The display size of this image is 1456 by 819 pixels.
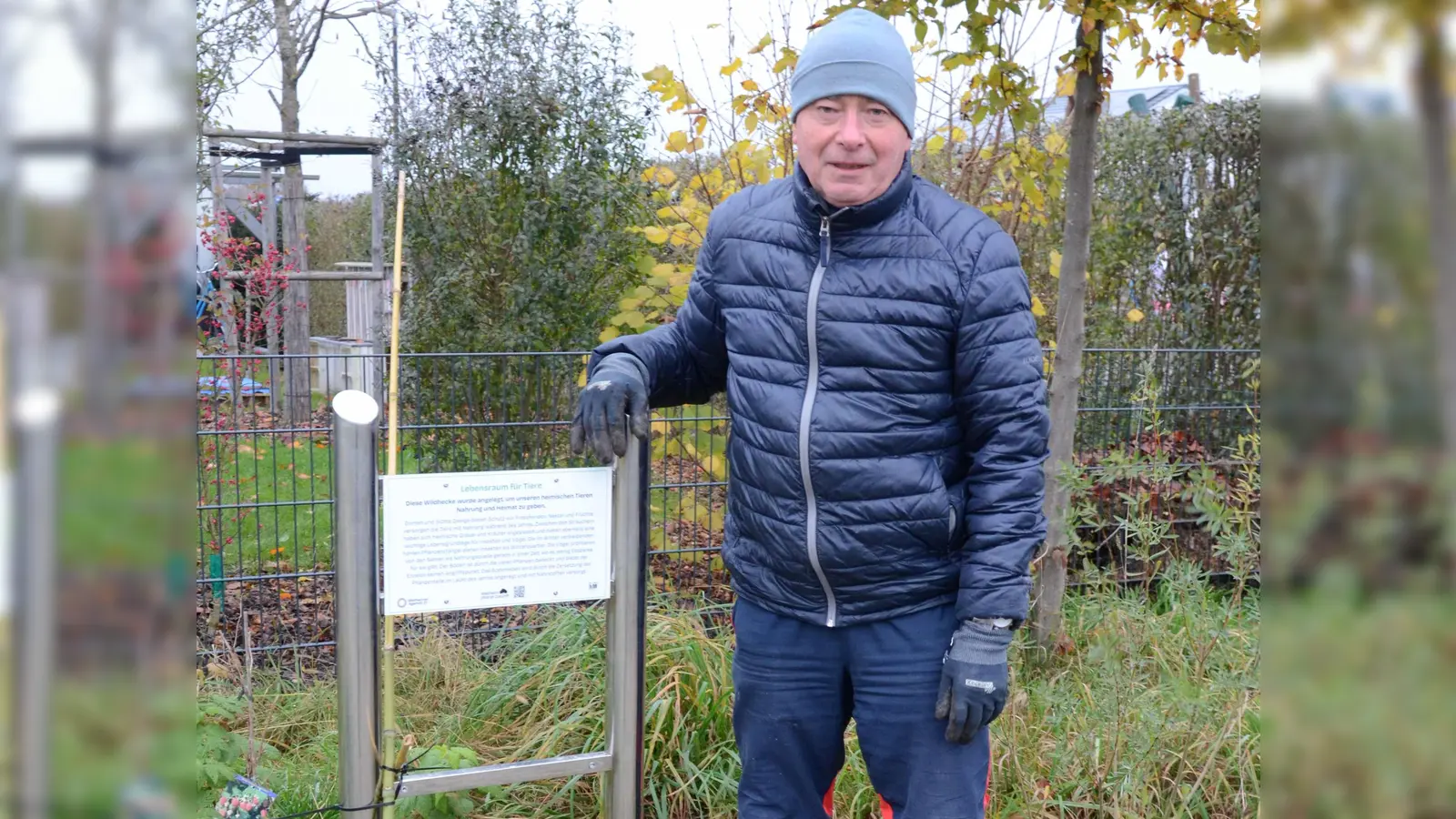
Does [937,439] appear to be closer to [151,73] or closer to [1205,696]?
[1205,696]

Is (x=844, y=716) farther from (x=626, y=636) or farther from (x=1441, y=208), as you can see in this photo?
(x=1441, y=208)

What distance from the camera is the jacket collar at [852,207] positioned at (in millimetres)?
2152

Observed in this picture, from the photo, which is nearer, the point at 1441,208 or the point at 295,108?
the point at 1441,208

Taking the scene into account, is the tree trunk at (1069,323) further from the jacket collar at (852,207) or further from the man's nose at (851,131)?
the man's nose at (851,131)

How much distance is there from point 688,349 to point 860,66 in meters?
0.75

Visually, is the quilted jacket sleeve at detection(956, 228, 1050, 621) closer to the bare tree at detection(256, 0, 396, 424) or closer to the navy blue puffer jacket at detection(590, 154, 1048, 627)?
the navy blue puffer jacket at detection(590, 154, 1048, 627)

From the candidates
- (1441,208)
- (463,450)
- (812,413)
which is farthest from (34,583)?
(463,450)

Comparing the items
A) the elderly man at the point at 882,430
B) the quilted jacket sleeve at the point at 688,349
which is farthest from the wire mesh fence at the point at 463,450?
the elderly man at the point at 882,430

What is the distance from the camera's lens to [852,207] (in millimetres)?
2150

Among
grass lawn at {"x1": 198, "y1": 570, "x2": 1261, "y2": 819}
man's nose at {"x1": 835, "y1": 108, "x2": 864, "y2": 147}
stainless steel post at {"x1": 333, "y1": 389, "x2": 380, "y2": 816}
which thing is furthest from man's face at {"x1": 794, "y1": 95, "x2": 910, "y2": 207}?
grass lawn at {"x1": 198, "y1": 570, "x2": 1261, "y2": 819}

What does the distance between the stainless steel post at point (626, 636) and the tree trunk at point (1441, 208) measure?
2.09 metres

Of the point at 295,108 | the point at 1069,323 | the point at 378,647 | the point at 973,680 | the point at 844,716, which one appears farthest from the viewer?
the point at 295,108

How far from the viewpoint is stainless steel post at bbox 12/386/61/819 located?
32 centimetres

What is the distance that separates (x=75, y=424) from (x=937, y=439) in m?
1.96
